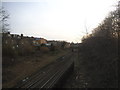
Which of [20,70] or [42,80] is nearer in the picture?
[42,80]

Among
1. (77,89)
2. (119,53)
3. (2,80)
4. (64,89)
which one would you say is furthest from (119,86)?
(2,80)

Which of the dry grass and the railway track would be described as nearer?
the railway track

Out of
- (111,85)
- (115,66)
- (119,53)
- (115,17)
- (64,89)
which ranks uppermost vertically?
(115,17)

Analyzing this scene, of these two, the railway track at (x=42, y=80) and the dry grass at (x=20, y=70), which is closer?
the railway track at (x=42, y=80)

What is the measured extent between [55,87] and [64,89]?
3.18 ft

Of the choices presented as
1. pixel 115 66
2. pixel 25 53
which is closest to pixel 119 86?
pixel 115 66

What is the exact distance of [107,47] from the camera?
45.0ft

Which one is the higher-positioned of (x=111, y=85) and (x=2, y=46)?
(x=2, y=46)

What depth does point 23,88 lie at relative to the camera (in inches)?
489

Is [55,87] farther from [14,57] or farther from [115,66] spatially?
[14,57]

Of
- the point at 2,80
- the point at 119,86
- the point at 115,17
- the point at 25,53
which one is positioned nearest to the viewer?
the point at 119,86

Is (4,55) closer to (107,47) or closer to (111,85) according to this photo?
(107,47)

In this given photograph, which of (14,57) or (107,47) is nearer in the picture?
(107,47)

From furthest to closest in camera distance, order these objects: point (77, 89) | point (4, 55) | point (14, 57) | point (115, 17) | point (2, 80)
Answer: point (14, 57) → point (4, 55) → point (2, 80) → point (115, 17) → point (77, 89)
